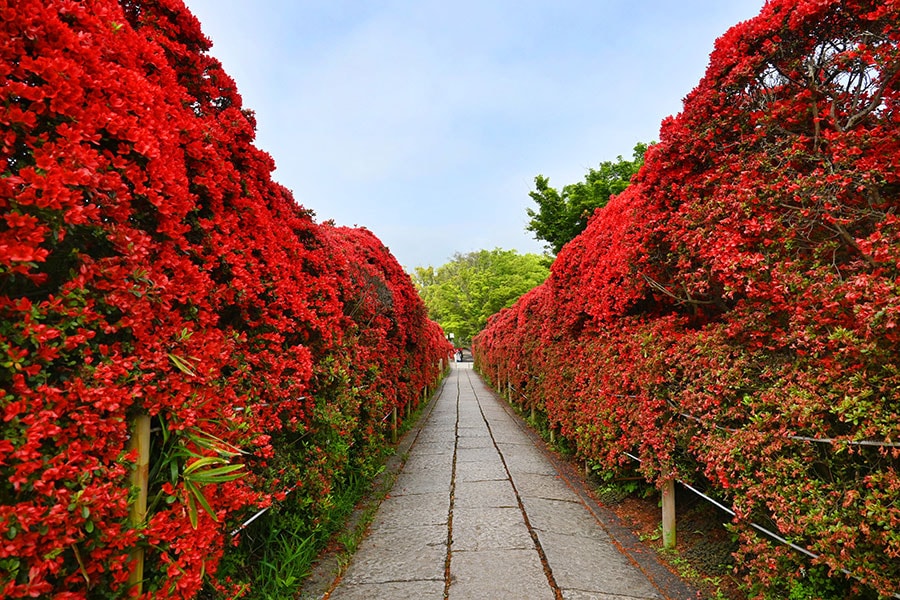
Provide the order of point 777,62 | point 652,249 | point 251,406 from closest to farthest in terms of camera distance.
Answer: point 251,406 < point 777,62 < point 652,249

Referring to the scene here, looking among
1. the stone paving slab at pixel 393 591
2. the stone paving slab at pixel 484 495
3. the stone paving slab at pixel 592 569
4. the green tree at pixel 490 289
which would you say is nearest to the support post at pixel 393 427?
the stone paving slab at pixel 484 495

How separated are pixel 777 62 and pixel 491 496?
4.05m

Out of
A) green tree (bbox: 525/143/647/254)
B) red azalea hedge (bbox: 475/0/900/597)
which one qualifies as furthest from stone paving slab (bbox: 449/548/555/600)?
green tree (bbox: 525/143/647/254)

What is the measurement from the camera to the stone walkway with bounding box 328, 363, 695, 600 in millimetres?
2816

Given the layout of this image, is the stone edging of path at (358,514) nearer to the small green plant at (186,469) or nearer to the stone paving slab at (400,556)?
the stone paving slab at (400,556)

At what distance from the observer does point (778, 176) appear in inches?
102

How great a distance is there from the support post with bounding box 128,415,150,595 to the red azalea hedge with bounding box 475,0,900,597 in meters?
2.43

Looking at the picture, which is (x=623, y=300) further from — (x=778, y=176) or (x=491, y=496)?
(x=491, y=496)

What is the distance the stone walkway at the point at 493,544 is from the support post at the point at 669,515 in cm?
21

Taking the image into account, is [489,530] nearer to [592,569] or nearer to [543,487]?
[592,569]

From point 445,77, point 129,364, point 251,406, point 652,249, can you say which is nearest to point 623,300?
point 652,249

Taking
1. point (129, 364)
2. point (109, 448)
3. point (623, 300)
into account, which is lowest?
point (109, 448)

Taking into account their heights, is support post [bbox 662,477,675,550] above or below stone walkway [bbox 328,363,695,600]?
above

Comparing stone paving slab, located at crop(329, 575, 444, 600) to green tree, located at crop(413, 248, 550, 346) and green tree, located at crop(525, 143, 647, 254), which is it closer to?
green tree, located at crop(525, 143, 647, 254)
